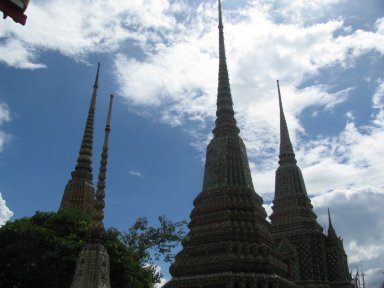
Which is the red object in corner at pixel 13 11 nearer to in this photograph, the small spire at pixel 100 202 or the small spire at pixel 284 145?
the small spire at pixel 100 202

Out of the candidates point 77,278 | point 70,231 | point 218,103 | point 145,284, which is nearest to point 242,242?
point 145,284

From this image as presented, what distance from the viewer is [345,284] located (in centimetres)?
3903

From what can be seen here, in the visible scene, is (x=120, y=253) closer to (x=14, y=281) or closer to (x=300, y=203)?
(x=14, y=281)

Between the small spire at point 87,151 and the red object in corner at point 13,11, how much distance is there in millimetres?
31593

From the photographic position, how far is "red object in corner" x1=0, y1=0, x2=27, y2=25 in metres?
8.57

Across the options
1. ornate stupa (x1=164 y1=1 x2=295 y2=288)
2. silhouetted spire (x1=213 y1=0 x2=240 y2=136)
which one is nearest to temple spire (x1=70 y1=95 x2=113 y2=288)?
ornate stupa (x1=164 y1=1 x2=295 y2=288)

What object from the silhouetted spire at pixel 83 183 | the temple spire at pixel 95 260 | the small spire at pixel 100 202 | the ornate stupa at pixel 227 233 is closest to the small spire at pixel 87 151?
the silhouetted spire at pixel 83 183

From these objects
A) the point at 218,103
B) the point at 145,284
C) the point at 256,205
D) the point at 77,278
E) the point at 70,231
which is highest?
the point at 218,103

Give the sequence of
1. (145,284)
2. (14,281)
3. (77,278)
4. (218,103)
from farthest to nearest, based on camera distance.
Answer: (218,103), (145,284), (14,281), (77,278)

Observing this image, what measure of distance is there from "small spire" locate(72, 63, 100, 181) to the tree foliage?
1377 cm

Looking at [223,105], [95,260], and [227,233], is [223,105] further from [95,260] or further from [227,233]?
[95,260]

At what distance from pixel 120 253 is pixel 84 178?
16.9 metres

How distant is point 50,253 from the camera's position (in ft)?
71.4

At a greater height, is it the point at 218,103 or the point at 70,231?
the point at 218,103
